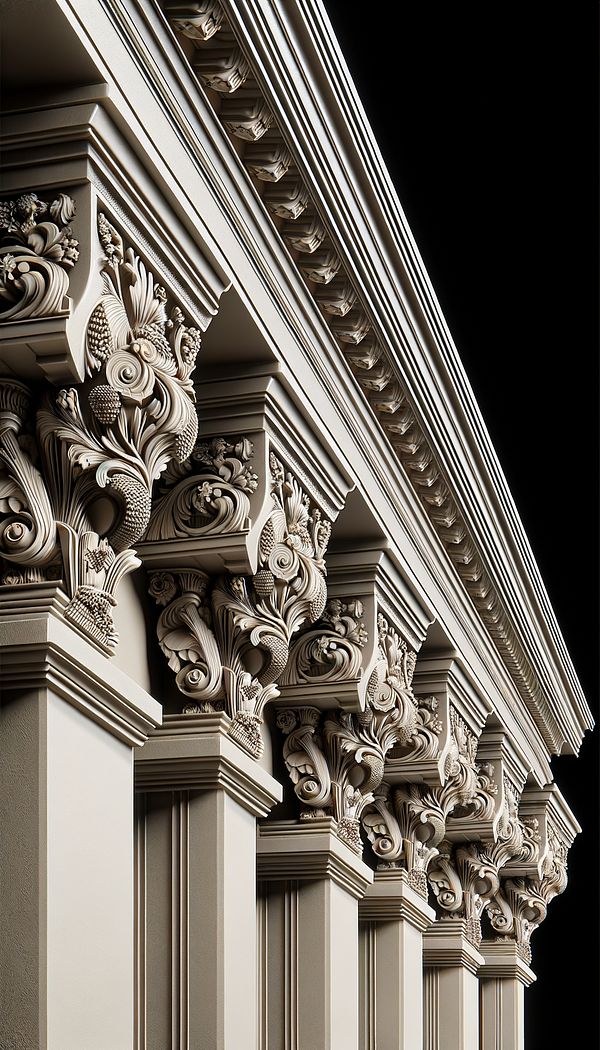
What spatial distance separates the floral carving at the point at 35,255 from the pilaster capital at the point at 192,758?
122 centimetres

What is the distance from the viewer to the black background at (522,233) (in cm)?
630

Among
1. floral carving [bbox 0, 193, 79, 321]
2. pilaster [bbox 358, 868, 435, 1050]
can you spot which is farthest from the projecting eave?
pilaster [bbox 358, 868, 435, 1050]

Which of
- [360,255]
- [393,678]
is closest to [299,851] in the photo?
[393,678]

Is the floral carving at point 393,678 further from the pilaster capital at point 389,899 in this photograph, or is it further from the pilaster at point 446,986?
the pilaster at point 446,986

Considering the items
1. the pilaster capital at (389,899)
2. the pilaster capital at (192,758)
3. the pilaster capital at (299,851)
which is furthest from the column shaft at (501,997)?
the pilaster capital at (192,758)

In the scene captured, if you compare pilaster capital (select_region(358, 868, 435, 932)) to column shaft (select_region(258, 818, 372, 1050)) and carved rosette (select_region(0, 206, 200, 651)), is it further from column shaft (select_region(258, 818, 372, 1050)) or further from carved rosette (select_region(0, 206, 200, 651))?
carved rosette (select_region(0, 206, 200, 651))

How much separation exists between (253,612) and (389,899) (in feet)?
7.06

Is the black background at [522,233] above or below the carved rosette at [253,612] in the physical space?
above

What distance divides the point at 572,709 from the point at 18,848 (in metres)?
6.38

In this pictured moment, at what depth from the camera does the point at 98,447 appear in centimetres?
278

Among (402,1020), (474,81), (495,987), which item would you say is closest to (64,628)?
(402,1020)

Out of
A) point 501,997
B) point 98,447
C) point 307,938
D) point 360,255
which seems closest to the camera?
point 98,447

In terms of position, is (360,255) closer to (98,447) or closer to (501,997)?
(98,447)

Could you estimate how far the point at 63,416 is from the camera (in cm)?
271
